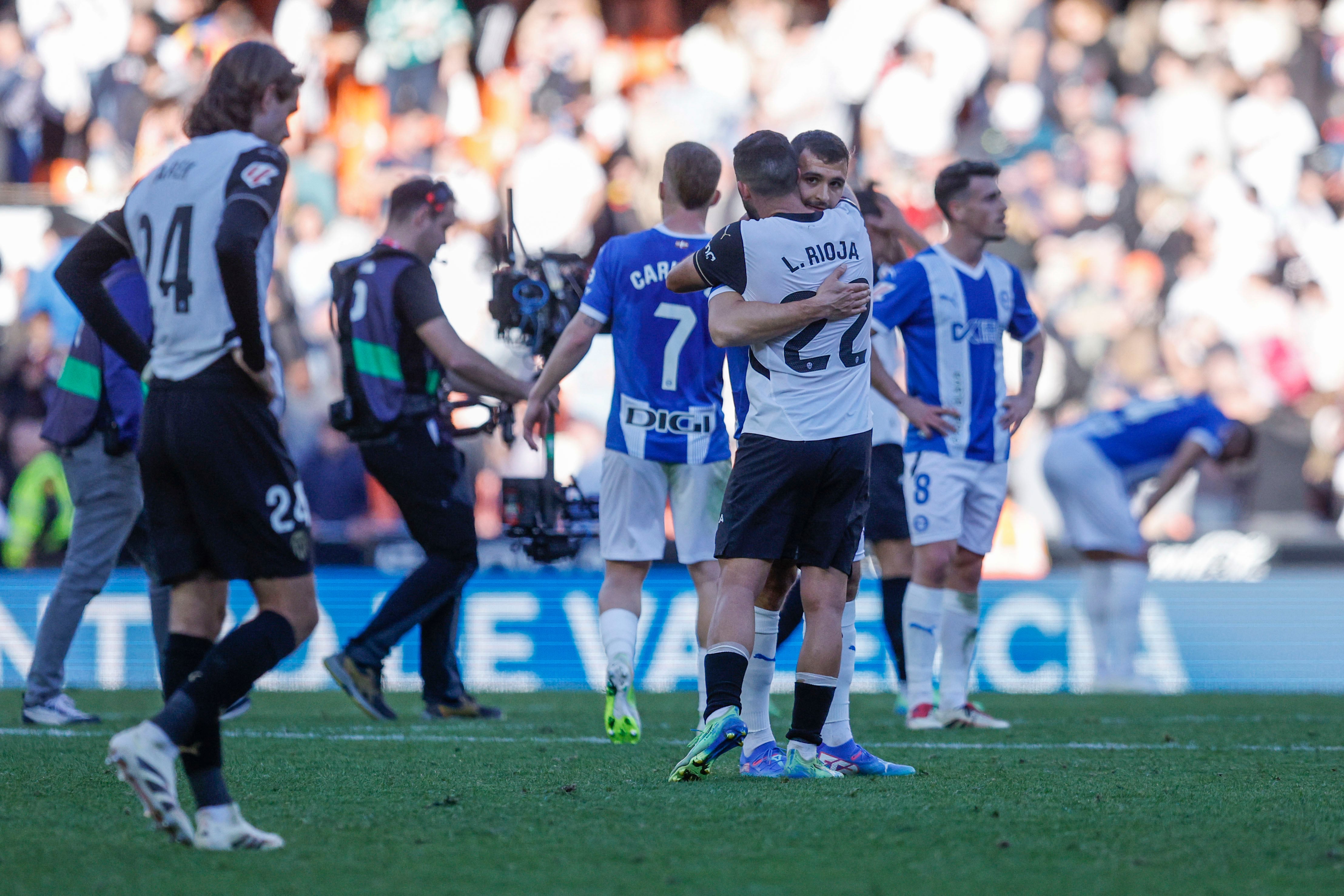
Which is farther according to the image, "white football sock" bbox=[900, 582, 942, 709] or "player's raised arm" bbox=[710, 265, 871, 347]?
"white football sock" bbox=[900, 582, 942, 709]

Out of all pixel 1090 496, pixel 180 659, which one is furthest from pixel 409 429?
pixel 1090 496

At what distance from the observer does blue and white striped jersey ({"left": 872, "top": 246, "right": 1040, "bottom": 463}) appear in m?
7.14

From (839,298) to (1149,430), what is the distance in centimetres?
674

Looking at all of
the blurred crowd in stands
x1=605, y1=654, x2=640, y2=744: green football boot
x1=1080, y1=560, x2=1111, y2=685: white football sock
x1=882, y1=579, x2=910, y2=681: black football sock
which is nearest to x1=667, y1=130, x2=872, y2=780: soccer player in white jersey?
x1=605, y1=654, x2=640, y2=744: green football boot

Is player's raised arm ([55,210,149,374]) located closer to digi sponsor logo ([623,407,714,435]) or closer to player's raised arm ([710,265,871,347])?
player's raised arm ([710,265,871,347])

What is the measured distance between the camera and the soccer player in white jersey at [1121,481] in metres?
10.3

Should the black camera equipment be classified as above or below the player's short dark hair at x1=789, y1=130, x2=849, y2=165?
below

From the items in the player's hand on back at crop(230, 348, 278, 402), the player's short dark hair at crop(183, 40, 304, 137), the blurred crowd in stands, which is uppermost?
the blurred crowd in stands

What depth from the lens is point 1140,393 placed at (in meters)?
14.6

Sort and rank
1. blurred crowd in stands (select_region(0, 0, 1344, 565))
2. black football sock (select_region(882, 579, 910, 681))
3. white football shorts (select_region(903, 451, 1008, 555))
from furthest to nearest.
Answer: blurred crowd in stands (select_region(0, 0, 1344, 565)), black football sock (select_region(882, 579, 910, 681)), white football shorts (select_region(903, 451, 1008, 555))

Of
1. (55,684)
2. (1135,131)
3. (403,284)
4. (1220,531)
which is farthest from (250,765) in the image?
(1135,131)

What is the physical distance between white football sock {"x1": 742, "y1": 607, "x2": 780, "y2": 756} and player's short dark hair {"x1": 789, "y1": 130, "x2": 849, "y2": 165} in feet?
4.66

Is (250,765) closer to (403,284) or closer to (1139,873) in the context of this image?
(403,284)

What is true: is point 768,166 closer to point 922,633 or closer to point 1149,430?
point 922,633
